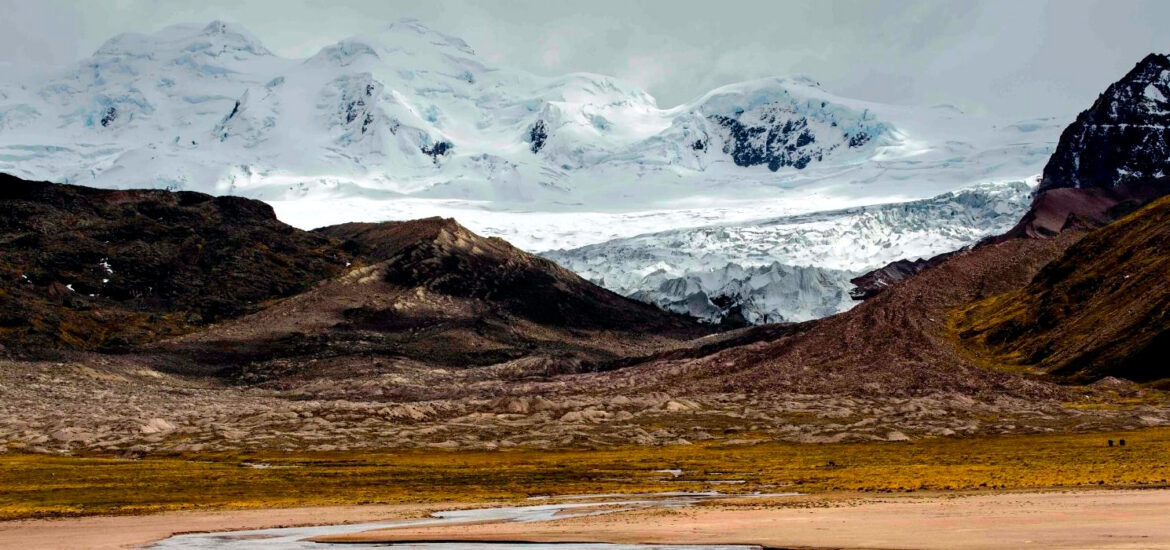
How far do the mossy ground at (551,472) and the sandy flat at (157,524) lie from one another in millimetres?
3811

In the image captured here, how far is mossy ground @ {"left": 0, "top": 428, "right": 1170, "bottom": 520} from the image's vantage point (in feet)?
281

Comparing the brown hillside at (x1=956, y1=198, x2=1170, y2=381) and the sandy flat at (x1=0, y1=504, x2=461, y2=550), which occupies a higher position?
the brown hillside at (x1=956, y1=198, x2=1170, y2=381)

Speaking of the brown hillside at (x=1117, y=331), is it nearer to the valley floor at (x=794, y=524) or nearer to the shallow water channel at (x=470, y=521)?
the shallow water channel at (x=470, y=521)

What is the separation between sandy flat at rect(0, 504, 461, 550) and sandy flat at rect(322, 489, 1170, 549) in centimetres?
979

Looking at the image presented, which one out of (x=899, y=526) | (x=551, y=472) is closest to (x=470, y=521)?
(x=899, y=526)

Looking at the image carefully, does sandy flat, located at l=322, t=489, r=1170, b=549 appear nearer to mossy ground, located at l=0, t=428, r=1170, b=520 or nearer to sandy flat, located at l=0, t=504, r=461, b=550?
sandy flat, located at l=0, t=504, r=461, b=550

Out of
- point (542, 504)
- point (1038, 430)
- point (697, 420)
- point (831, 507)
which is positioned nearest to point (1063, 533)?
point (831, 507)

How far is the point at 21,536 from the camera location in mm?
68125

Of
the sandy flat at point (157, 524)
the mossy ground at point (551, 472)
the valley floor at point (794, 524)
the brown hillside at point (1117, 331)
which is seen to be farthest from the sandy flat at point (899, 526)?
the brown hillside at point (1117, 331)

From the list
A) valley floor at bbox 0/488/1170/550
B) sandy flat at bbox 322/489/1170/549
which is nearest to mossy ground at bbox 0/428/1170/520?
valley floor at bbox 0/488/1170/550

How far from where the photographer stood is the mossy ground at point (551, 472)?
281ft

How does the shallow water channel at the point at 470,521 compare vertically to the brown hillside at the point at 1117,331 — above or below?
below

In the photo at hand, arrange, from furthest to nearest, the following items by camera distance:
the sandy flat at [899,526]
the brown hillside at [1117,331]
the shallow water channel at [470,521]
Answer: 1. the brown hillside at [1117,331]
2. the shallow water channel at [470,521]
3. the sandy flat at [899,526]

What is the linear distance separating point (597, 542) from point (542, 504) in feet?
70.5
